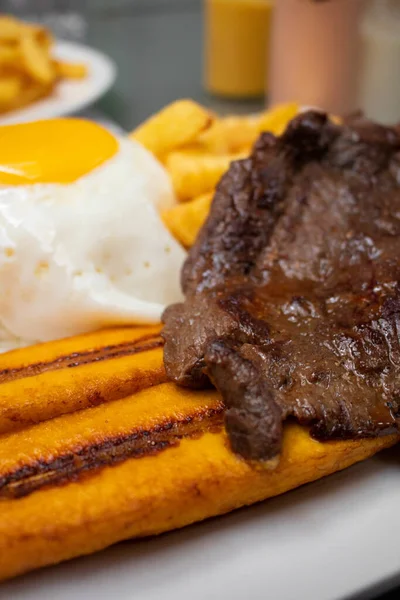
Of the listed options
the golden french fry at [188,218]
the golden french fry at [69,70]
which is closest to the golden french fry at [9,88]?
the golden french fry at [69,70]

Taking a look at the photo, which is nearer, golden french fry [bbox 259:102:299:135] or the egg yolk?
the egg yolk

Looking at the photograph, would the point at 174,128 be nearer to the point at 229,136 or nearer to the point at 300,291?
the point at 229,136

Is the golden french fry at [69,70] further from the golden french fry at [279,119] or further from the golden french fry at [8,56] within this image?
the golden french fry at [279,119]

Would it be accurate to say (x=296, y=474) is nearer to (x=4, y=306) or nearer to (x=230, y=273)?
(x=230, y=273)

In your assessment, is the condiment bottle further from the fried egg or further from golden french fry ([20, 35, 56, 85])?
the fried egg

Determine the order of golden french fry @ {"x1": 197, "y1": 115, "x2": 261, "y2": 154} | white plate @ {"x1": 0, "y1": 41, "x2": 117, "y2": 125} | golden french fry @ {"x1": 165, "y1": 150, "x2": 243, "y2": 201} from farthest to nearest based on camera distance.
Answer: white plate @ {"x1": 0, "y1": 41, "x2": 117, "y2": 125} < golden french fry @ {"x1": 197, "y1": 115, "x2": 261, "y2": 154} < golden french fry @ {"x1": 165, "y1": 150, "x2": 243, "y2": 201}

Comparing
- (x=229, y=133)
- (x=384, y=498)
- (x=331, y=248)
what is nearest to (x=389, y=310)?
(x=331, y=248)

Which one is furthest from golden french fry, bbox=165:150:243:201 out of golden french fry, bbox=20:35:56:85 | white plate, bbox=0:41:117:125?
golden french fry, bbox=20:35:56:85
